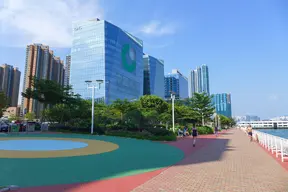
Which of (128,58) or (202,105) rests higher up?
(128,58)

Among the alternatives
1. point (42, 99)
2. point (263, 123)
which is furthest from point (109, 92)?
point (263, 123)

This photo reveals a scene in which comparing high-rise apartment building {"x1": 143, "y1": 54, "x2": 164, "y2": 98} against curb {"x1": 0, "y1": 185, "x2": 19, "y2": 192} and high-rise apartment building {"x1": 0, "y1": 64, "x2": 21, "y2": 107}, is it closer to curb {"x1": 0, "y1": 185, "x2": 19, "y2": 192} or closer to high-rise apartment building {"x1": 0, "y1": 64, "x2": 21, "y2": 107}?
high-rise apartment building {"x1": 0, "y1": 64, "x2": 21, "y2": 107}

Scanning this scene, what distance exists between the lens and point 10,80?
3162 inches

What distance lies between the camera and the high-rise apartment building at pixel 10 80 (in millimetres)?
76688

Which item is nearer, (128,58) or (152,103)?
(152,103)

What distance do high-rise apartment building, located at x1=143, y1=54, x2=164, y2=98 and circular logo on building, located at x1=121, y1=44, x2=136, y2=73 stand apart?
26.8 meters

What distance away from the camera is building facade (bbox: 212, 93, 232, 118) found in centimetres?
17038

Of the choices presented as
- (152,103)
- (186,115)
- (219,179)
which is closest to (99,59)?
(186,115)

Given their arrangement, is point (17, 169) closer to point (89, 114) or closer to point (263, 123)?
point (89, 114)

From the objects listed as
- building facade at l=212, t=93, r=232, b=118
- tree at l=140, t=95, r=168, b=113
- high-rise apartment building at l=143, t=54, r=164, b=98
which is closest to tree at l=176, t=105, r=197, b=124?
tree at l=140, t=95, r=168, b=113

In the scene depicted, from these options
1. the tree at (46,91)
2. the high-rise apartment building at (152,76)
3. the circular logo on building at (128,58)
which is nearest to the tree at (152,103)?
the tree at (46,91)

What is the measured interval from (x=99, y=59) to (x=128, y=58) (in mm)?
21057

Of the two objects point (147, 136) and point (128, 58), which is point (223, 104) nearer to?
point (128, 58)

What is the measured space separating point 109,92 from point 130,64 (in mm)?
25558
